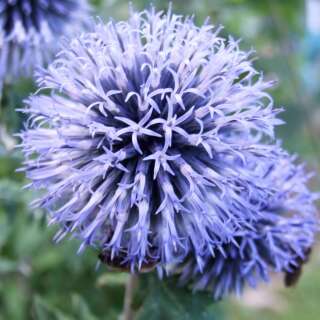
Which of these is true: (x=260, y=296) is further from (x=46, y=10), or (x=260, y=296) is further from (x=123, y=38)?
(x=123, y=38)

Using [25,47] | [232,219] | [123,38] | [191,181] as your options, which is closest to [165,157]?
[191,181]

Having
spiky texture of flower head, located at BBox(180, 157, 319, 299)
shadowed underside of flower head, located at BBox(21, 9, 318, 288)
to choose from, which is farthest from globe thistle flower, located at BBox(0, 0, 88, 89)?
spiky texture of flower head, located at BBox(180, 157, 319, 299)

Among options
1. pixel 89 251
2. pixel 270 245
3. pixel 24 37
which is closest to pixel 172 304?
pixel 270 245

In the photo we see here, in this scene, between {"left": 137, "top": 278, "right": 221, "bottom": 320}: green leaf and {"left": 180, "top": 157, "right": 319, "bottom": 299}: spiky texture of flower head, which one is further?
{"left": 180, "top": 157, "right": 319, "bottom": 299}: spiky texture of flower head

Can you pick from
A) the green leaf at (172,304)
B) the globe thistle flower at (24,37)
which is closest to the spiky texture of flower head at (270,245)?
the green leaf at (172,304)

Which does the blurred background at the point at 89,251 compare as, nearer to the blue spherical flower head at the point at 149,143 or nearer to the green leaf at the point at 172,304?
the green leaf at the point at 172,304

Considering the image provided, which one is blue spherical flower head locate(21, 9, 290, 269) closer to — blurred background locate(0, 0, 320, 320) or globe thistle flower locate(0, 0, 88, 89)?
blurred background locate(0, 0, 320, 320)

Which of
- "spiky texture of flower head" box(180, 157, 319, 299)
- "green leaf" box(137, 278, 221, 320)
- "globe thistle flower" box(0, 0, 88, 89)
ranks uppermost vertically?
"globe thistle flower" box(0, 0, 88, 89)
